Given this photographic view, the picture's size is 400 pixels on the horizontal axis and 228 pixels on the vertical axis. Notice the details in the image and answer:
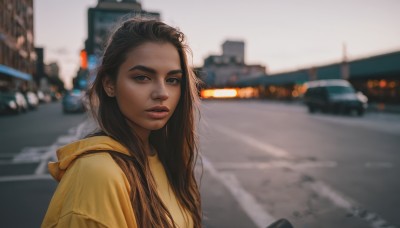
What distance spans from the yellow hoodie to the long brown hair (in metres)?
0.10

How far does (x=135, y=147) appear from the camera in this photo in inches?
56.7

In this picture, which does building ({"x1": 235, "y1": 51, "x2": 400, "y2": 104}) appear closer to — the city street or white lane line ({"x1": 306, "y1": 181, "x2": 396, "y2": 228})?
the city street

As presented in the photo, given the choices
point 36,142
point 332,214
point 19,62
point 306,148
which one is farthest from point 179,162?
point 19,62

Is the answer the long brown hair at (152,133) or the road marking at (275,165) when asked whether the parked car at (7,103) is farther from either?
the long brown hair at (152,133)

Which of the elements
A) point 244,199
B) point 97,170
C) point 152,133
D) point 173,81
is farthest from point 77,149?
point 244,199

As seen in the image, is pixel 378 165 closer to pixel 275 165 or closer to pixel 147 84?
pixel 275 165

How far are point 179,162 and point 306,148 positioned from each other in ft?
28.4

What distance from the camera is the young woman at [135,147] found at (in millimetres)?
1084

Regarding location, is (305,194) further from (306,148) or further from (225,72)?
(225,72)

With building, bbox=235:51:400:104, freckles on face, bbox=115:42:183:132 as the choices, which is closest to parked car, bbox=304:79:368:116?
building, bbox=235:51:400:104

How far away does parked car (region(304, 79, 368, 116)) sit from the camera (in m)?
22.6

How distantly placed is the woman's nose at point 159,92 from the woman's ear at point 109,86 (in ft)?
0.63

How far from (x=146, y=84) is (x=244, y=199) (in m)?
4.00

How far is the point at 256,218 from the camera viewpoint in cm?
434
